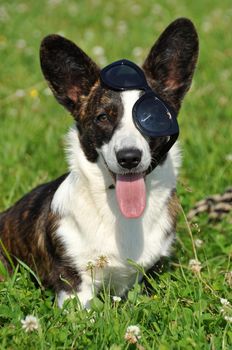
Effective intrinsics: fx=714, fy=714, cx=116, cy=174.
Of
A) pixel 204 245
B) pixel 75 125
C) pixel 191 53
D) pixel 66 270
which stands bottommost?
pixel 204 245

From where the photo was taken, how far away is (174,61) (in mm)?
4109

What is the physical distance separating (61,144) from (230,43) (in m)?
3.76

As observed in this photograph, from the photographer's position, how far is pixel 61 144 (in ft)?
20.5

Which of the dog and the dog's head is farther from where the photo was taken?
the dog

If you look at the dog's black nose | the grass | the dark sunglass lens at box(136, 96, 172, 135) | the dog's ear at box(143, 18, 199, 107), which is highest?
the dog's ear at box(143, 18, 199, 107)

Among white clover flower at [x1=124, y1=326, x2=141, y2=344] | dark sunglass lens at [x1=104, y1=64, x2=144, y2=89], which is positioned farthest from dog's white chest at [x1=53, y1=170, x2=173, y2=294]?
white clover flower at [x1=124, y1=326, x2=141, y2=344]

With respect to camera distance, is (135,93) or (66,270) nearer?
(135,93)

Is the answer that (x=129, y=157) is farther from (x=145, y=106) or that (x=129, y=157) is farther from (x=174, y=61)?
(x=174, y=61)

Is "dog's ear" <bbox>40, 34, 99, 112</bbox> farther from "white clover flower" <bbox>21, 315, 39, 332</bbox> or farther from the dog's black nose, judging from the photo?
"white clover flower" <bbox>21, 315, 39, 332</bbox>

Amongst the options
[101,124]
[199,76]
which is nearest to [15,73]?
[199,76]

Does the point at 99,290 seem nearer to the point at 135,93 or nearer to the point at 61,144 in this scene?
the point at 135,93

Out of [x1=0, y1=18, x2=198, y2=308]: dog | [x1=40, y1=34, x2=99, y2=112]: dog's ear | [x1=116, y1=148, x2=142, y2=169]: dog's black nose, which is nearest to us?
[x1=116, y1=148, x2=142, y2=169]: dog's black nose

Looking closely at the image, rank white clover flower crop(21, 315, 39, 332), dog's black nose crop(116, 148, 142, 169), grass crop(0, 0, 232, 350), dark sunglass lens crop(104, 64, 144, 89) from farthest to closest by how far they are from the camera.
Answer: dark sunglass lens crop(104, 64, 144, 89) → dog's black nose crop(116, 148, 142, 169) → grass crop(0, 0, 232, 350) → white clover flower crop(21, 315, 39, 332)

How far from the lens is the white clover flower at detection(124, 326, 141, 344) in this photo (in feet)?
10.2
